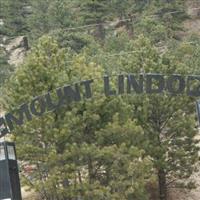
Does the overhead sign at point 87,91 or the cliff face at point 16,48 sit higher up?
the cliff face at point 16,48

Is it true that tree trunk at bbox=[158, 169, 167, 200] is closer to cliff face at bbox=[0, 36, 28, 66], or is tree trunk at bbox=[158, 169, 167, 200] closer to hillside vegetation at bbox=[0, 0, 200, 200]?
hillside vegetation at bbox=[0, 0, 200, 200]

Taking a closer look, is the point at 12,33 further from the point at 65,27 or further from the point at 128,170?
the point at 128,170

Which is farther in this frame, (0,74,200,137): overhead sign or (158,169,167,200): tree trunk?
(158,169,167,200): tree trunk

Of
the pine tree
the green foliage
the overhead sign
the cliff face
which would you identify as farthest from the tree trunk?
the cliff face

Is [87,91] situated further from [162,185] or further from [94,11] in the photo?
[94,11]

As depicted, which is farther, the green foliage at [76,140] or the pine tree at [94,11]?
the pine tree at [94,11]

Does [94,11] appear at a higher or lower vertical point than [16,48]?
higher

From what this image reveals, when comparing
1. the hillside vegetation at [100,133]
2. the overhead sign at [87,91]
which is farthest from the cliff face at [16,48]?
the overhead sign at [87,91]

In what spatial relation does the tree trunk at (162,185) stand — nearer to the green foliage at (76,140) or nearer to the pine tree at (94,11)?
the green foliage at (76,140)

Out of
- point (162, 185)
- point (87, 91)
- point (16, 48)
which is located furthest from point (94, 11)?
point (87, 91)

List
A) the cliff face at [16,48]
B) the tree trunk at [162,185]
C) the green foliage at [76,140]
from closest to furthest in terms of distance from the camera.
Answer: the green foliage at [76,140]
the tree trunk at [162,185]
the cliff face at [16,48]

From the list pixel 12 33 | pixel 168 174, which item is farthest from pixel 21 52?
pixel 168 174

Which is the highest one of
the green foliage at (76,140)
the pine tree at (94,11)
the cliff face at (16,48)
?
the pine tree at (94,11)

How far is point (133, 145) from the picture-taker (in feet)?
75.9
